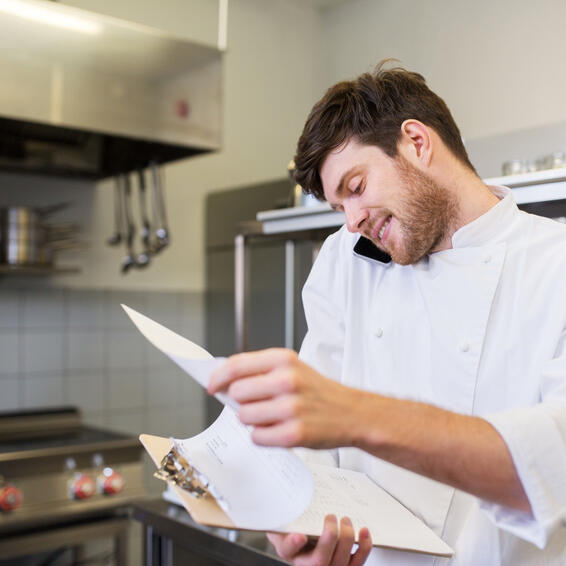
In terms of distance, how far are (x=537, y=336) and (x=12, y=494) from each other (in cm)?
151

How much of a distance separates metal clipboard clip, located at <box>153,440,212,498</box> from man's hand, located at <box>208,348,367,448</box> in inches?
4.9

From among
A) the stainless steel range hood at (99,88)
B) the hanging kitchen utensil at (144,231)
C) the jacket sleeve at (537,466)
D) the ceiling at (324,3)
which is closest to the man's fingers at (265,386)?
the jacket sleeve at (537,466)

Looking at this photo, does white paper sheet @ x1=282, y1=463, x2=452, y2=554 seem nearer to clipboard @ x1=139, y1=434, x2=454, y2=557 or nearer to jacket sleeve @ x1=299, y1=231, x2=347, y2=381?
clipboard @ x1=139, y1=434, x2=454, y2=557

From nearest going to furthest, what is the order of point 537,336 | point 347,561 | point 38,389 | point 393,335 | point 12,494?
1. point 347,561
2. point 537,336
3. point 393,335
4. point 12,494
5. point 38,389

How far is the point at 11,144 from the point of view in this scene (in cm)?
222

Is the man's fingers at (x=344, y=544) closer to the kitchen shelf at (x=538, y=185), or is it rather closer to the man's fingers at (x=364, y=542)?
the man's fingers at (x=364, y=542)

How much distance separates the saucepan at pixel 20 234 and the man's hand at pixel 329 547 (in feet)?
5.45

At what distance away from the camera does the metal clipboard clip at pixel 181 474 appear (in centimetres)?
66

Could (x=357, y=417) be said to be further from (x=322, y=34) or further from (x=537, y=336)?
(x=322, y=34)

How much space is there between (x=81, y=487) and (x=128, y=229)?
0.92 m

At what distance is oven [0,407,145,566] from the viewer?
76.7 inches

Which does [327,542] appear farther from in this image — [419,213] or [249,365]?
[419,213]

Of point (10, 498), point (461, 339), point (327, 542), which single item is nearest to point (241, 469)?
point (327, 542)

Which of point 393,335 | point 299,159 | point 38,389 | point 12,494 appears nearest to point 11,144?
point 38,389
